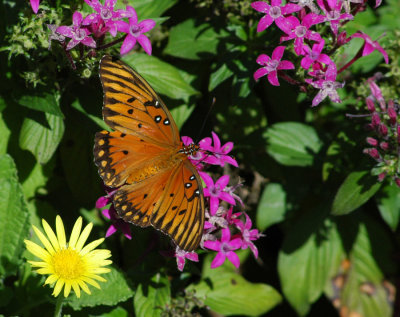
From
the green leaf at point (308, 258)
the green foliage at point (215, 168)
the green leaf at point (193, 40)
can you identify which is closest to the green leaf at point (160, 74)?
the green foliage at point (215, 168)

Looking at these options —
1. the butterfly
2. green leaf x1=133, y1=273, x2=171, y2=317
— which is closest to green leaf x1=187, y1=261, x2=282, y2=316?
green leaf x1=133, y1=273, x2=171, y2=317

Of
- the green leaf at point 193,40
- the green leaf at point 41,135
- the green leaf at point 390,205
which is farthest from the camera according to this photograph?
the green leaf at point 390,205

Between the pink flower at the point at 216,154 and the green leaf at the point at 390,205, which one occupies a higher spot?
the pink flower at the point at 216,154

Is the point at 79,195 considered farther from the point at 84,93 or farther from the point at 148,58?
the point at 148,58

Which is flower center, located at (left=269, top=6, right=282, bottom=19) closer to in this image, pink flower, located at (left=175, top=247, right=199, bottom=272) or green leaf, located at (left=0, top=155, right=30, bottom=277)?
pink flower, located at (left=175, top=247, right=199, bottom=272)

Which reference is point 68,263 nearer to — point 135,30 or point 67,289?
point 67,289

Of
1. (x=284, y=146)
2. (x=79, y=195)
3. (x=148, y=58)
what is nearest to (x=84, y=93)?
(x=148, y=58)

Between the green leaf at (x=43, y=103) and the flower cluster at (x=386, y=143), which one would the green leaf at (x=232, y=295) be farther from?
the green leaf at (x=43, y=103)
